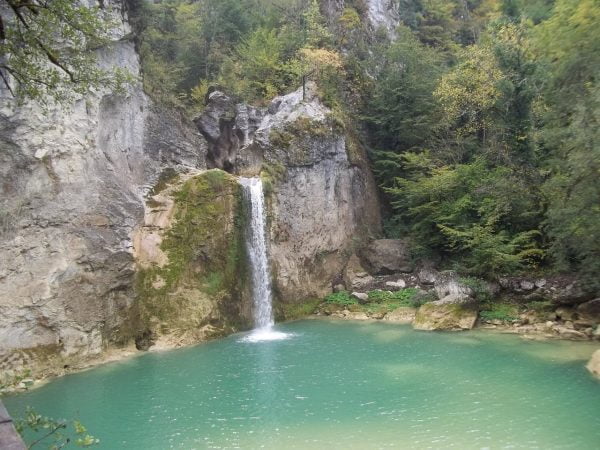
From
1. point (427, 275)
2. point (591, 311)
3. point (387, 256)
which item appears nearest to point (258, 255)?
point (387, 256)

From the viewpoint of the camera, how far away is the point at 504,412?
9.30 m

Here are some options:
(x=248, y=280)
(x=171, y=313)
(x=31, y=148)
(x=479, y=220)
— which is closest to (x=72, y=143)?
(x=31, y=148)

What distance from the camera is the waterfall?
18.3 metres

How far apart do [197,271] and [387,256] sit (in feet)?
28.3

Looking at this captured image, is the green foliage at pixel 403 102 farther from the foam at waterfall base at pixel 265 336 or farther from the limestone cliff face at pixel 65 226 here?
the limestone cliff face at pixel 65 226

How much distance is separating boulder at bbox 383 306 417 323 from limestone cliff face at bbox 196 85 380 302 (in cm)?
328

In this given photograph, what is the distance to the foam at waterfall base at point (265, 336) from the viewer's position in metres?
16.0

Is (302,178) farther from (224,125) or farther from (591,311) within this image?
(591,311)

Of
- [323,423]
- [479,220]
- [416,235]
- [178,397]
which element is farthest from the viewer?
[416,235]

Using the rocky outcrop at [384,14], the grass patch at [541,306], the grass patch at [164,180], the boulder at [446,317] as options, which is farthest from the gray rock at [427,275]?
the rocky outcrop at [384,14]

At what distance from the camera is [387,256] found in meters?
21.3

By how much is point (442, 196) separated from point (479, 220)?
1889 millimetres

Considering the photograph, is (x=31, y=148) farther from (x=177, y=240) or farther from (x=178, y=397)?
(x=178, y=397)

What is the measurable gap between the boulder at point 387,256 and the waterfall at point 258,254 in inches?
200
